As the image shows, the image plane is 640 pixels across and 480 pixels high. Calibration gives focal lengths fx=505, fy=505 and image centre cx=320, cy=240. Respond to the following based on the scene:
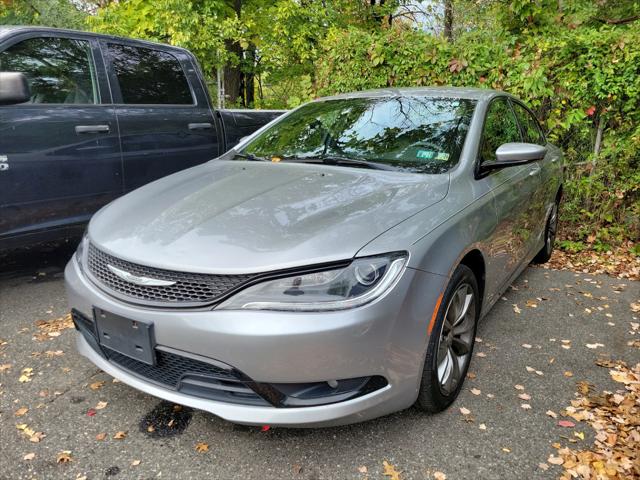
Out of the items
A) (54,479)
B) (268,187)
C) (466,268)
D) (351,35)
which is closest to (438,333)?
(466,268)

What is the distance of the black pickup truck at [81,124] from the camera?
3514mm

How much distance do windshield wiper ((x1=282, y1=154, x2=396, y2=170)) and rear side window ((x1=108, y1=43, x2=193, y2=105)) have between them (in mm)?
1862

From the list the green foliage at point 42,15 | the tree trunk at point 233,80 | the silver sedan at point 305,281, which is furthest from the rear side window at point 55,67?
the green foliage at point 42,15

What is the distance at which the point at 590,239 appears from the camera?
18.3ft

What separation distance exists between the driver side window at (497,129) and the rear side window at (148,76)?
2785mm

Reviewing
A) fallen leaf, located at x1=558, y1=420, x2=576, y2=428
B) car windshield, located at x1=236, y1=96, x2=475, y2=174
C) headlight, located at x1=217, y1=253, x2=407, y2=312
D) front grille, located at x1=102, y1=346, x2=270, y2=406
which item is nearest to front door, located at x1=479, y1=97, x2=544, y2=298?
car windshield, located at x1=236, y1=96, x2=475, y2=174

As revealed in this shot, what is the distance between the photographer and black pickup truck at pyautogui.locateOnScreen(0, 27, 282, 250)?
351cm

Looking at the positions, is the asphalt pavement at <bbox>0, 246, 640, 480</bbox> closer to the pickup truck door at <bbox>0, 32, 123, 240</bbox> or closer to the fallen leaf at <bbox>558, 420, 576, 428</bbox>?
the fallen leaf at <bbox>558, 420, 576, 428</bbox>

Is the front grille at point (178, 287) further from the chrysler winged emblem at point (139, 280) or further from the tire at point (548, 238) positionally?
the tire at point (548, 238)

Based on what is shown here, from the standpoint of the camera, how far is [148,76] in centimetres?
445

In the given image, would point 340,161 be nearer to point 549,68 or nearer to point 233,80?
point 549,68

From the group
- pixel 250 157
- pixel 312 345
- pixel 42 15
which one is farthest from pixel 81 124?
pixel 42 15

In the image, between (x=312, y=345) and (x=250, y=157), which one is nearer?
(x=312, y=345)

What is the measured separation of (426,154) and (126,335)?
1837 millimetres
